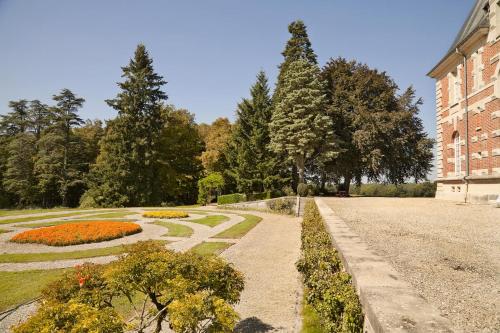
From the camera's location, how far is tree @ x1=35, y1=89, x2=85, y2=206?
47.5m

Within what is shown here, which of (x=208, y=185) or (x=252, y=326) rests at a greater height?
(x=208, y=185)

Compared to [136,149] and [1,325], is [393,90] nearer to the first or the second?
[136,149]

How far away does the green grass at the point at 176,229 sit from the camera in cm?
1695

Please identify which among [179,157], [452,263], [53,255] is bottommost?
[53,255]

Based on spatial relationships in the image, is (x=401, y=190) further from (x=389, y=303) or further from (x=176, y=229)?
(x=389, y=303)

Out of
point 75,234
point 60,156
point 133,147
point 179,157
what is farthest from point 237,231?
point 60,156

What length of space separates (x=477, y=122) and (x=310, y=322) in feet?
66.1

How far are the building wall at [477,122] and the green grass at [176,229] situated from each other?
17.6 metres

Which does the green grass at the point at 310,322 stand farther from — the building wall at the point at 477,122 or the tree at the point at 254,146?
the tree at the point at 254,146

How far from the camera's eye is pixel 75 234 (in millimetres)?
15766

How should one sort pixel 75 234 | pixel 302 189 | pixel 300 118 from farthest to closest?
pixel 300 118
pixel 302 189
pixel 75 234

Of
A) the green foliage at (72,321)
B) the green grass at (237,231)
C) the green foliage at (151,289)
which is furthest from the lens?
the green grass at (237,231)

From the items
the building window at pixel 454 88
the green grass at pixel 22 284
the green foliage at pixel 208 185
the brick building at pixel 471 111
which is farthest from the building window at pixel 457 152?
the green foliage at pixel 208 185

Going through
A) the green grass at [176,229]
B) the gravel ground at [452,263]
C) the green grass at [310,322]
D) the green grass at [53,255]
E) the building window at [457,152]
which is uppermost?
the building window at [457,152]
